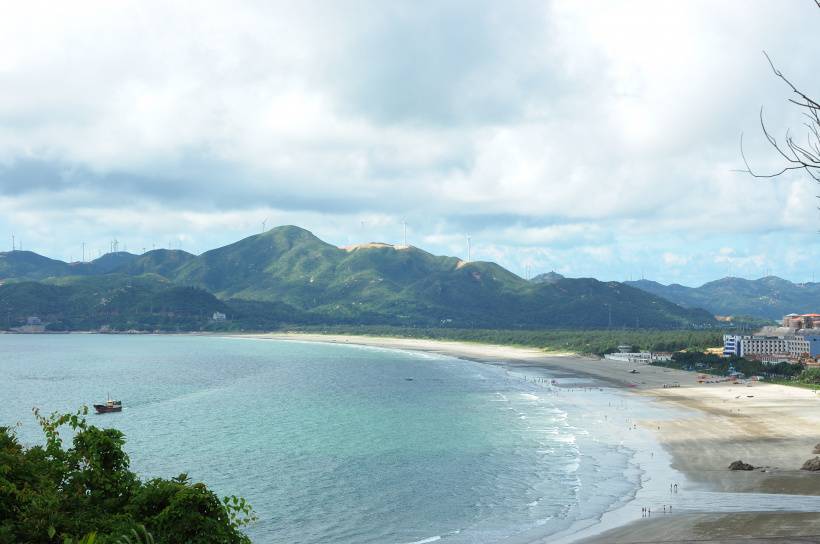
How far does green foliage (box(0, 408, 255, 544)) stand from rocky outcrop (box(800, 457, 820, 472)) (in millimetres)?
53055

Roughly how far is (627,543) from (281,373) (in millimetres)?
132834

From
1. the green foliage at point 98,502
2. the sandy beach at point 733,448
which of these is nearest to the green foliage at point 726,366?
the sandy beach at point 733,448

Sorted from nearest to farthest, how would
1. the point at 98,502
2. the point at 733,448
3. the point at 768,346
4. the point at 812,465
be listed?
the point at 98,502 < the point at 812,465 < the point at 733,448 < the point at 768,346

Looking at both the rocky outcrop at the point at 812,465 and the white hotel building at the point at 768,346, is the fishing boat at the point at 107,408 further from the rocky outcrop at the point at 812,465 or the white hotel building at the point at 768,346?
the white hotel building at the point at 768,346

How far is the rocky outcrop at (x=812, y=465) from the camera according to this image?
5904 centimetres

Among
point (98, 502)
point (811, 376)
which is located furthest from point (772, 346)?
point (98, 502)

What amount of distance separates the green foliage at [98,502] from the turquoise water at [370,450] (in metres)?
21.0

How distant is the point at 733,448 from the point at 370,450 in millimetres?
37794

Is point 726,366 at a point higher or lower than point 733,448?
higher

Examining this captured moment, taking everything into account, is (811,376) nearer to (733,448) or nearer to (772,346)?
(772,346)

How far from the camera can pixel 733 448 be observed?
7038 centimetres

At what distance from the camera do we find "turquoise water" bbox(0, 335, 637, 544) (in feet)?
166

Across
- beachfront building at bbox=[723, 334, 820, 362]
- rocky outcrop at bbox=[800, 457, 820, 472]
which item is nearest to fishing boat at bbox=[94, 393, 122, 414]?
rocky outcrop at bbox=[800, 457, 820, 472]

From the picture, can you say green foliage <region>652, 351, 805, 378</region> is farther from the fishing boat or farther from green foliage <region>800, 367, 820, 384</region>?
the fishing boat
